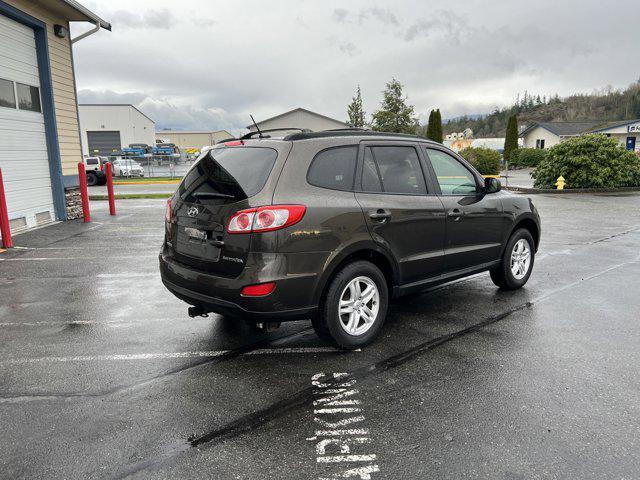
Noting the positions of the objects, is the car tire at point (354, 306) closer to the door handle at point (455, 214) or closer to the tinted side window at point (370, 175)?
the tinted side window at point (370, 175)

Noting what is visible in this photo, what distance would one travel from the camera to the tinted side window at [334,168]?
12.7ft

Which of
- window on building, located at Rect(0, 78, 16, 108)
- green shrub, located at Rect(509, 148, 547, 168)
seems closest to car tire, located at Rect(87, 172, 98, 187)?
window on building, located at Rect(0, 78, 16, 108)

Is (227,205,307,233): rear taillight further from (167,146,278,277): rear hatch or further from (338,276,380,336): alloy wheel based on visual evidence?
(338,276,380,336): alloy wheel

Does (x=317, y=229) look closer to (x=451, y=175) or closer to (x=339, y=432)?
(x=339, y=432)

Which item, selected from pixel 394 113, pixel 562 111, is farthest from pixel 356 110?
pixel 562 111

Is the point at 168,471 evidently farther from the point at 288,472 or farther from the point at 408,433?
the point at 408,433

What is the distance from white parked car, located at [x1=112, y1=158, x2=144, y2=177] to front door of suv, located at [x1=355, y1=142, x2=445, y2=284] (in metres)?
31.7

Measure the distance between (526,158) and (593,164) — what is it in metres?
28.3

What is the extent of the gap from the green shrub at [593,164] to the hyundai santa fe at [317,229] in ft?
56.8

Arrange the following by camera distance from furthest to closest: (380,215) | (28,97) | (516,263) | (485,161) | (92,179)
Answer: (485,161)
(92,179)
(28,97)
(516,263)
(380,215)

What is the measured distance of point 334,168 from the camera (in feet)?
13.2

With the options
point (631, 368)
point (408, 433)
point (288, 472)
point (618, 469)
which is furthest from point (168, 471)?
point (631, 368)

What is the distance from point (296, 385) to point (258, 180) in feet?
5.11

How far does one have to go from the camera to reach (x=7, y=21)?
9.81 m
